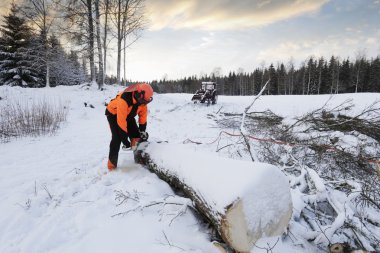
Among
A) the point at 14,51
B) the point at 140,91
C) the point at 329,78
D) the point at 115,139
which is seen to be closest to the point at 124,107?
the point at 140,91

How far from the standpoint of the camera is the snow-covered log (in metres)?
1.93

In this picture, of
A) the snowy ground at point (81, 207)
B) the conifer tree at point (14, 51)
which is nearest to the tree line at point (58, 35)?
the conifer tree at point (14, 51)

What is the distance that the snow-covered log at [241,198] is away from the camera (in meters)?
1.93

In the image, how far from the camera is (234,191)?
199 centimetres

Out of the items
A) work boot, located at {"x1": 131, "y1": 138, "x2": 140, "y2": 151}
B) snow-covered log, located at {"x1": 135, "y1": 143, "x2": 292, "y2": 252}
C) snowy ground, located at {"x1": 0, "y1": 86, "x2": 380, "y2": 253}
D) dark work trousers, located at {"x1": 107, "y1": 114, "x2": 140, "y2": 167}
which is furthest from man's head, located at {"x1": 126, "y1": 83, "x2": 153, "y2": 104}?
snow-covered log, located at {"x1": 135, "y1": 143, "x2": 292, "y2": 252}

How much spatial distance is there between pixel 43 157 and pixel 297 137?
495cm

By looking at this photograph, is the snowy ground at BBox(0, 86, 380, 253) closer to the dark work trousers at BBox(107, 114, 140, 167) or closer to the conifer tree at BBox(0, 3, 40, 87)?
the dark work trousers at BBox(107, 114, 140, 167)

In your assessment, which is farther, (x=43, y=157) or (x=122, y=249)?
(x=43, y=157)

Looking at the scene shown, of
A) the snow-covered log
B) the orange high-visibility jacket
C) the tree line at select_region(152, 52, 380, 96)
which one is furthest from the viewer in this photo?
the tree line at select_region(152, 52, 380, 96)

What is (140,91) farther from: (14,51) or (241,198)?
(14,51)

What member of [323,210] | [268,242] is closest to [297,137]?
[323,210]

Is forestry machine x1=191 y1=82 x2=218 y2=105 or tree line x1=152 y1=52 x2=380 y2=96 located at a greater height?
tree line x1=152 y1=52 x2=380 y2=96

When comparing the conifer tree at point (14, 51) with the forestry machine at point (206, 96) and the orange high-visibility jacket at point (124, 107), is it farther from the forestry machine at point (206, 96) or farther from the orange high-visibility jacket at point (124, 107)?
the orange high-visibility jacket at point (124, 107)

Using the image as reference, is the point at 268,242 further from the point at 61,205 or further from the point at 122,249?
the point at 61,205
